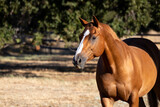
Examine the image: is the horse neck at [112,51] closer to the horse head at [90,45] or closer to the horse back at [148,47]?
the horse head at [90,45]

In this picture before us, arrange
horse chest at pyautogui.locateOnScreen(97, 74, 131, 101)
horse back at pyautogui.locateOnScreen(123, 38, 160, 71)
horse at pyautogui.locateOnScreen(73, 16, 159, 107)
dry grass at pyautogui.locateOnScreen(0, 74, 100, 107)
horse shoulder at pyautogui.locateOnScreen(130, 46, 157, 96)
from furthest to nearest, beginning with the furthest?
dry grass at pyautogui.locateOnScreen(0, 74, 100, 107) < horse back at pyautogui.locateOnScreen(123, 38, 160, 71) < horse shoulder at pyautogui.locateOnScreen(130, 46, 157, 96) < horse chest at pyautogui.locateOnScreen(97, 74, 131, 101) < horse at pyautogui.locateOnScreen(73, 16, 159, 107)

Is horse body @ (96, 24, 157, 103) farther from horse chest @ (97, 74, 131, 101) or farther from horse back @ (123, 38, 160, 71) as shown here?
horse back @ (123, 38, 160, 71)

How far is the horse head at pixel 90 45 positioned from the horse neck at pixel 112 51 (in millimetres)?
161

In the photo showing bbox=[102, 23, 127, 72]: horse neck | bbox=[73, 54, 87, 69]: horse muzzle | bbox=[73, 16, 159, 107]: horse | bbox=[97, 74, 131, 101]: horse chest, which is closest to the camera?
bbox=[73, 54, 87, 69]: horse muzzle

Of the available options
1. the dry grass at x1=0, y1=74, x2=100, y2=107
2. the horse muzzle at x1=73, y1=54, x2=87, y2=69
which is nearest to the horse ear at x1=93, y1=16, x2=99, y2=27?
the horse muzzle at x1=73, y1=54, x2=87, y2=69

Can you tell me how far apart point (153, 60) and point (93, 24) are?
7.01 feet

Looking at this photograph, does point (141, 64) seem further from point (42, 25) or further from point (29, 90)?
point (42, 25)

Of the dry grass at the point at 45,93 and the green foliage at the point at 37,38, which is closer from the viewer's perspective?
the dry grass at the point at 45,93

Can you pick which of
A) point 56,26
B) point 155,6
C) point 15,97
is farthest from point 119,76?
point 155,6

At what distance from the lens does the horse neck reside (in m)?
Result: 4.16

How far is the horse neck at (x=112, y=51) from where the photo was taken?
4160mm

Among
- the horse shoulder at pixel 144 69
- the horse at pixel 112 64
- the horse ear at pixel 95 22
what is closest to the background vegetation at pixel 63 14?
the horse shoulder at pixel 144 69

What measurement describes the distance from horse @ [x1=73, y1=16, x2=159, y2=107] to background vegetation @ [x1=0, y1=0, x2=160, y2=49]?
792cm

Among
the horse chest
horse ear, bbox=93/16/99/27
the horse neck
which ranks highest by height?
horse ear, bbox=93/16/99/27
